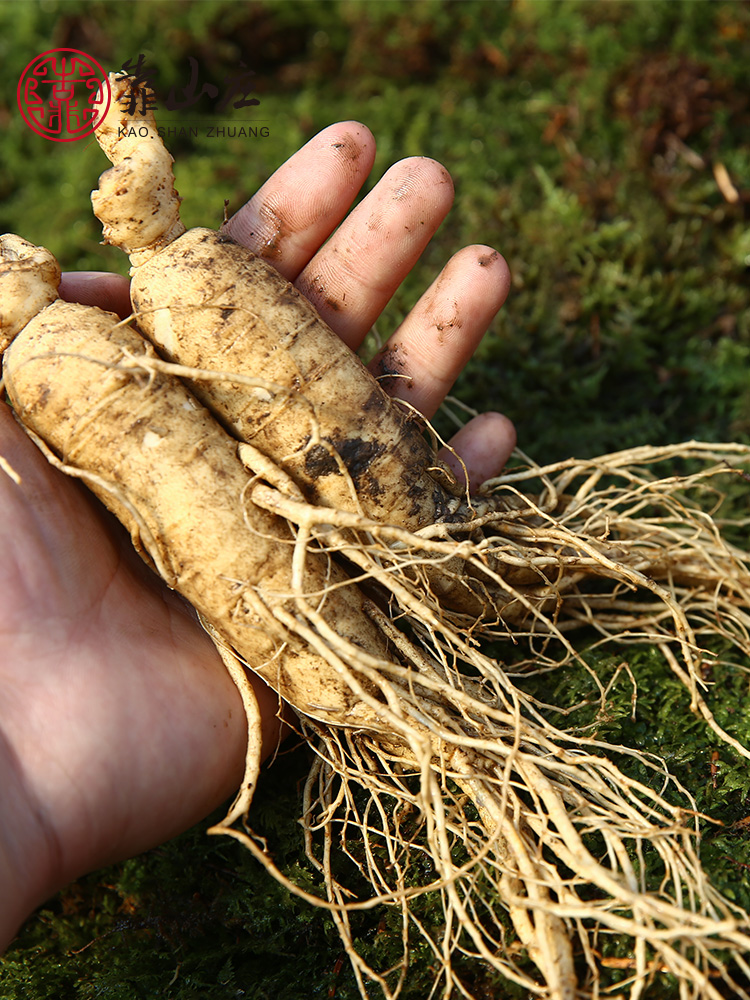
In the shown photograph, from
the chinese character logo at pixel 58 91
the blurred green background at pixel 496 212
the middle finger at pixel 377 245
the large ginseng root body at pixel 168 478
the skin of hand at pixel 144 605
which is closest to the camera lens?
the skin of hand at pixel 144 605

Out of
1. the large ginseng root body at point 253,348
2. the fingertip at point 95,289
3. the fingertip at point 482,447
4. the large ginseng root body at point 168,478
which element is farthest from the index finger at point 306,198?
the fingertip at point 482,447

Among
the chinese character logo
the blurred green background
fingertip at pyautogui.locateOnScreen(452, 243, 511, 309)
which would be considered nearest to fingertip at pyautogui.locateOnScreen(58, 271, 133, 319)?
fingertip at pyautogui.locateOnScreen(452, 243, 511, 309)

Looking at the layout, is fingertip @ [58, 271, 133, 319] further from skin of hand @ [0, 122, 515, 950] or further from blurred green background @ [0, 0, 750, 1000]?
blurred green background @ [0, 0, 750, 1000]

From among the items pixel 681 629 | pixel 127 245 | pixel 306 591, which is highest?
pixel 127 245

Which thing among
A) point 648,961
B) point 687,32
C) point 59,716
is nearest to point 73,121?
point 687,32

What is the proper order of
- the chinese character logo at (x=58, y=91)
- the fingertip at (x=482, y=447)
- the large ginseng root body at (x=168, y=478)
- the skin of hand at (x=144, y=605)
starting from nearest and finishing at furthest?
the skin of hand at (x=144, y=605) → the large ginseng root body at (x=168, y=478) → the fingertip at (x=482, y=447) → the chinese character logo at (x=58, y=91)

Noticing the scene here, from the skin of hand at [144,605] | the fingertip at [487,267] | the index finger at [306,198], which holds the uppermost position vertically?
the index finger at [306,198]

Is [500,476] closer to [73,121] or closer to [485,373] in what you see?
[485,373]

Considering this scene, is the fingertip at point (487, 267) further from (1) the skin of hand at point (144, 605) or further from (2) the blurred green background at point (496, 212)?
(2) the blurred green background at point (496, 212)
